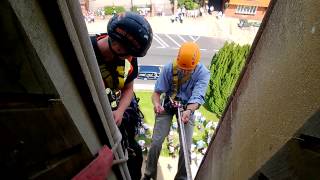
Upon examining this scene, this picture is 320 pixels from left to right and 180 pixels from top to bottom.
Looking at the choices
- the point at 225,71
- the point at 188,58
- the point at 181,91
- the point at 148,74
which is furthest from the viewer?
the point at 148,74

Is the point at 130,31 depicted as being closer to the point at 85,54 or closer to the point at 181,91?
the point at 85,54

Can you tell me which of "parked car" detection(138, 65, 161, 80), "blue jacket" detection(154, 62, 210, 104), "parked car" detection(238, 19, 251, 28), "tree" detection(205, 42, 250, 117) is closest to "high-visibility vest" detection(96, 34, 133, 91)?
"blue jacket" detection(154, 62, 210, 104)

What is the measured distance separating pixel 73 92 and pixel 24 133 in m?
0.33

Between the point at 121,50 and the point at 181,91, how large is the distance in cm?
241

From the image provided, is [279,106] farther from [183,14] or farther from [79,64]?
[183,14]

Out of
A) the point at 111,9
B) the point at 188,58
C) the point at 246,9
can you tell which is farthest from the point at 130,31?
the point at 246,9

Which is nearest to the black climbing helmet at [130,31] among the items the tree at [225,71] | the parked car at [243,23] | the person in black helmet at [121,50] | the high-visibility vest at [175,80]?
the person in black helmet at [121,50]

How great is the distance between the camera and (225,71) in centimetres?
1334

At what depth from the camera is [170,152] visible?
912cm

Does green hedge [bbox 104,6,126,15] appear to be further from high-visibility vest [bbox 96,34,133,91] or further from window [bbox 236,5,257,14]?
high-visibility vest [bbox 96,34,133,91]

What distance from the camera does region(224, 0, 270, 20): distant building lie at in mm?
29078

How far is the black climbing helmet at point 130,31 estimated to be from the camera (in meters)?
2.86

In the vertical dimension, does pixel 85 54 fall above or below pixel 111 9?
above

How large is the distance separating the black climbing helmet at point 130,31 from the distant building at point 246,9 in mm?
28201
